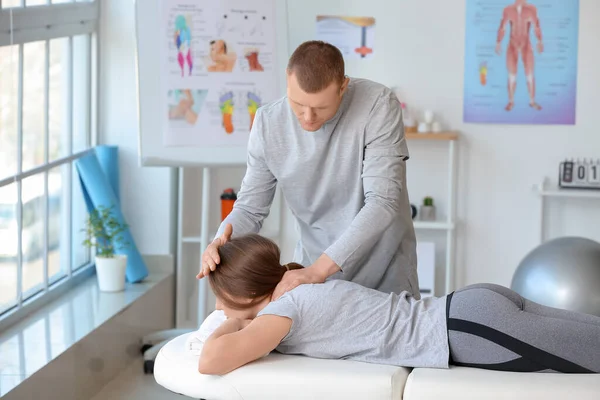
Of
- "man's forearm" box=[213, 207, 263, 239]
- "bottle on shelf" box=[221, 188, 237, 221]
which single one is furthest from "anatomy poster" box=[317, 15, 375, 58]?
"man's forearm" box=[213, 207, 263, 239]

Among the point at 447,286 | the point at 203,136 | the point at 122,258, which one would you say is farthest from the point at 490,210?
the point at 122,258

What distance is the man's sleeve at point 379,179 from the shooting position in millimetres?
2074

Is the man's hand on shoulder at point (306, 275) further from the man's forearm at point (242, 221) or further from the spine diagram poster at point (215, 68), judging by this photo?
the spine diagram poster at point (215, 68)

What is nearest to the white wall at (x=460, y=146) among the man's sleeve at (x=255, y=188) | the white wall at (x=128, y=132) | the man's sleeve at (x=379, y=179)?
the white wall at (x=128, y=132)

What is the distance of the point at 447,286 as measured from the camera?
14.2 feet

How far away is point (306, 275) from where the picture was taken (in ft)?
6.52

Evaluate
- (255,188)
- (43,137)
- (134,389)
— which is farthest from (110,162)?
(255,188)

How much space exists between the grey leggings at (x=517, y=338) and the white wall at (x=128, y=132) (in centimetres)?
250

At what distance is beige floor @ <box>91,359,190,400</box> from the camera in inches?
133

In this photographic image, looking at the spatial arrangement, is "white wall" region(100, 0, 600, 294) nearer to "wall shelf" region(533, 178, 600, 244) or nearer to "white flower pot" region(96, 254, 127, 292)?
"wall shelf" region(533, 178, 600, 244)

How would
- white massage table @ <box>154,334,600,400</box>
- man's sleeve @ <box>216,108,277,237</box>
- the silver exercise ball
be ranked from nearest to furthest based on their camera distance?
white massage table @ <box>154,334,600,400</box> < man's sleeve @ <box>216,108,277,237</box> < the silver exercise ball

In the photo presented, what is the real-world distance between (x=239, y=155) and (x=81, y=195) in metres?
0.77

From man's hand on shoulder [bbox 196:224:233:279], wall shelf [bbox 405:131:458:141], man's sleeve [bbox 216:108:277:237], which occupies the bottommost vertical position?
man's hand on shoulder [bbox 196:224:233:279]

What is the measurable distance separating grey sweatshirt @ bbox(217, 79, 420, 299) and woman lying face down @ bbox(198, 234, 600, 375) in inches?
6.8
